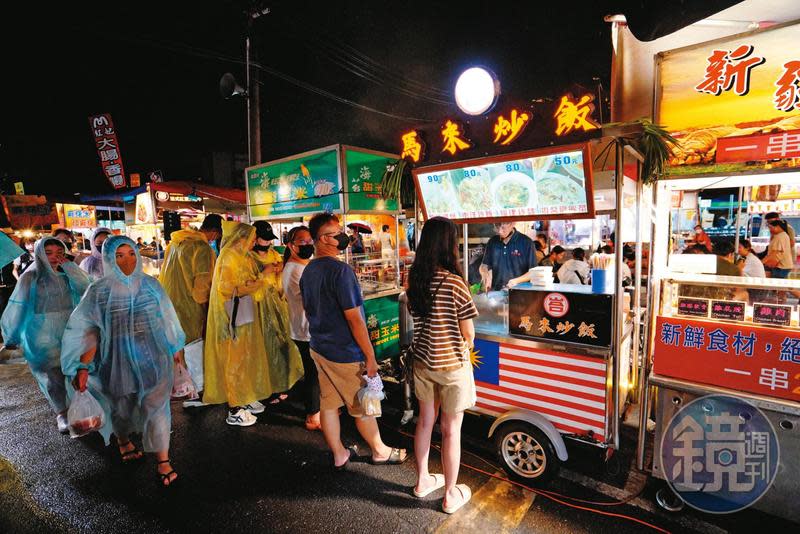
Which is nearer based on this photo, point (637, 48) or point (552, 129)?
point (552, 129)

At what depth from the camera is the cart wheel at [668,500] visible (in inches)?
112

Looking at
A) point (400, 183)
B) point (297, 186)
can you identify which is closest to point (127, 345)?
point (400, 183)

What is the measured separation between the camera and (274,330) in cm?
455

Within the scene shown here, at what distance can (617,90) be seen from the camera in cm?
392

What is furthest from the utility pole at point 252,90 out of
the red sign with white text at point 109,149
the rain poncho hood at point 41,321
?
the rain poncho hood at point 41,321

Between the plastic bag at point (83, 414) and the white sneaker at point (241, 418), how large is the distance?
4.94ft

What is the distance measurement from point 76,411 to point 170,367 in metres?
0.68

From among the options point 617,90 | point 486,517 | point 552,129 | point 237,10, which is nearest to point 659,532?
point 486,517

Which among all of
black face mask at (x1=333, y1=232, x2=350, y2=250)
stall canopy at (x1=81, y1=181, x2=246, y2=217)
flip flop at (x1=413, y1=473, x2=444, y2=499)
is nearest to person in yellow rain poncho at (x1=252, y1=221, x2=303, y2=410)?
black face mask at (x1=333, y1=232, x2=350, y2=250)

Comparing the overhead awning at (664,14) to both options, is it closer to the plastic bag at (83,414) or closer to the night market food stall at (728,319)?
the night market food stall at (728,319)

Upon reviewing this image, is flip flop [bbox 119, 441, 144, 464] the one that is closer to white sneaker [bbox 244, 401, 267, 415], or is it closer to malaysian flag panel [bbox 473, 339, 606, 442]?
white sneaker [bbox 244, 401, 267, 415]

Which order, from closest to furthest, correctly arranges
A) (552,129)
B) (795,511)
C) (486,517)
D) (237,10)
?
(795,511)
(486,517)
(552,129)
(237,10)

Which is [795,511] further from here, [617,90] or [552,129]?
[617,90]

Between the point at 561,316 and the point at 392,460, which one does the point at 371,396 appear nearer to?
the point at 392,460
